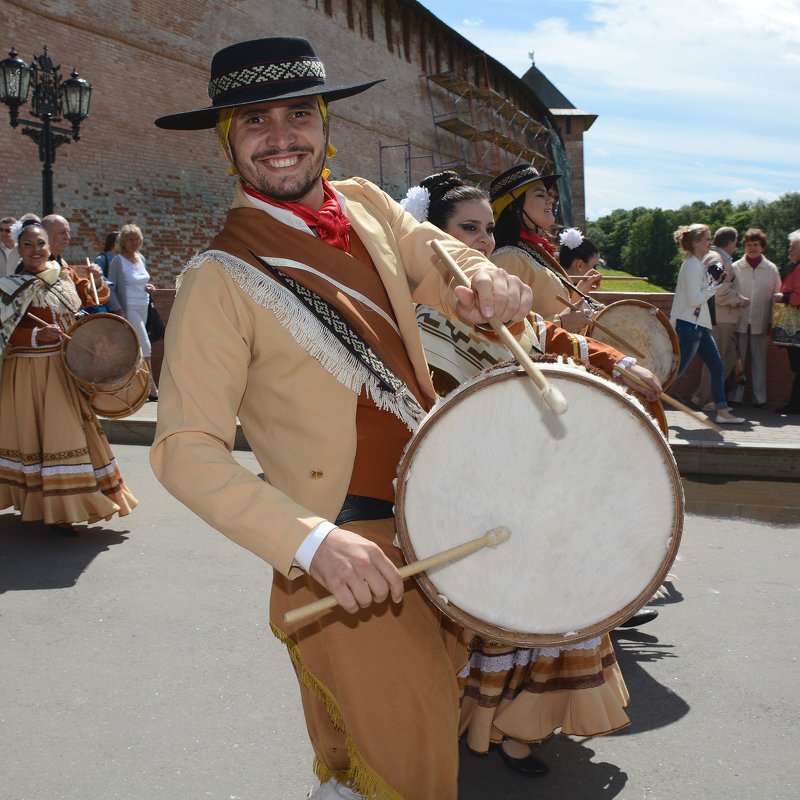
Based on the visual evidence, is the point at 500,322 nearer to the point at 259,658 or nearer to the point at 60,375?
the point at 259,658

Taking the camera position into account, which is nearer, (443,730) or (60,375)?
(443,730)

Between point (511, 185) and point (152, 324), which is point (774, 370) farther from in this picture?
point (152, 324)

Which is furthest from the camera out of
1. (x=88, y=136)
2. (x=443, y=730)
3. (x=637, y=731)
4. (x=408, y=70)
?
(x=408, y=70)

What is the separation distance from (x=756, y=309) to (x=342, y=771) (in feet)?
30.5

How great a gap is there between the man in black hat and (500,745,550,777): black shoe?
2.97ft

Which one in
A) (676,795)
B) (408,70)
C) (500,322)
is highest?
(408,70)

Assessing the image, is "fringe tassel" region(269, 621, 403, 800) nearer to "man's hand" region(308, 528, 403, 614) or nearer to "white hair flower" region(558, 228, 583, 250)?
"man's hand" region(308, 528, 403, 614)

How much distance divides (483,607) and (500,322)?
64cm

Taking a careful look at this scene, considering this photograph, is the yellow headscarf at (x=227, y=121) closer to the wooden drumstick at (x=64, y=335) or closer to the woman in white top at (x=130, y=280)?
the wooden drumstick at (x=64, y=335)

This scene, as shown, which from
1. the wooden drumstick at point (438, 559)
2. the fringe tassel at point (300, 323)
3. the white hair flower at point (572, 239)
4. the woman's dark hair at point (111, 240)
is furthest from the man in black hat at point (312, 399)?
the woman's dark hair at point (111, 240)

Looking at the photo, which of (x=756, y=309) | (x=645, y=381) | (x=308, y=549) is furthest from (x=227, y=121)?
(x=756, y=309)

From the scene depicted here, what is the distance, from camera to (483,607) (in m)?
1.98

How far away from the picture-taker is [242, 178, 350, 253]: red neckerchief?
2.27 m

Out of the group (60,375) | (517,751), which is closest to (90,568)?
(60,375)
